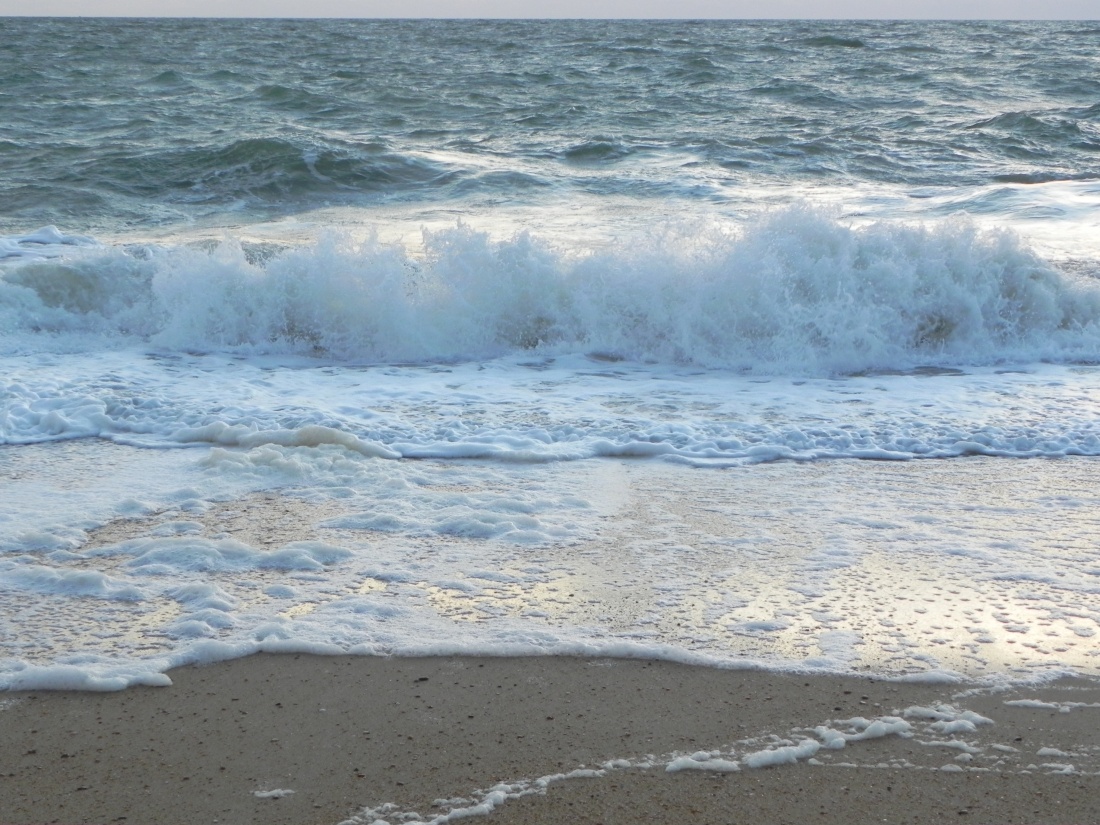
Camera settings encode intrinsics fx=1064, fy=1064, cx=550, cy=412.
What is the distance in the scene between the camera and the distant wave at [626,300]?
705 centimetres

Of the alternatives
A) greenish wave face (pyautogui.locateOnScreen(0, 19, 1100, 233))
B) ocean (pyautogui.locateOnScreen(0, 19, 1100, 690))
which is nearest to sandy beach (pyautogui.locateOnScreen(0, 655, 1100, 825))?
ocean (pyautogui.locateOnScreen(0, 19, 1100, 690))

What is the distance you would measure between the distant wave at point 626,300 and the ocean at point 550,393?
29 millimetres

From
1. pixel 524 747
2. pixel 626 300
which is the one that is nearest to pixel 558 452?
pixel 524 747

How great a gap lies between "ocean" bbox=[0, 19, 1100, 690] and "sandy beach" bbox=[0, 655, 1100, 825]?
129 mm

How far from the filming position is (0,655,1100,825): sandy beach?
7.73 feet

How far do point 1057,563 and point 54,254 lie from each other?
8.03m

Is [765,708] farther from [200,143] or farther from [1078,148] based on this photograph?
[1078,148]

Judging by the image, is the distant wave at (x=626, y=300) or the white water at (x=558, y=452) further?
the distant wave at (x=626, y=300)

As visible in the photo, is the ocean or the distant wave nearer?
the ocean

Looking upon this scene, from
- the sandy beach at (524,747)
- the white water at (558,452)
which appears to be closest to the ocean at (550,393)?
the white water at (558,452)

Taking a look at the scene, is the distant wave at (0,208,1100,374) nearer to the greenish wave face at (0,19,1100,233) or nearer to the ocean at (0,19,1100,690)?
the ocean at (0,19,1100,690)

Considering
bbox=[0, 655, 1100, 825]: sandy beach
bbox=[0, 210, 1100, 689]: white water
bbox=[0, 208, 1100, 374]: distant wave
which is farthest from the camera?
bbox=[0, 208, 1100, 374]: distant wave

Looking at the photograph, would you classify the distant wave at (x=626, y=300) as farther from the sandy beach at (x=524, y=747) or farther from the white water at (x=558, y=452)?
the sandy beach at (x=524, y=747)

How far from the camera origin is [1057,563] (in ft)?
11.9
